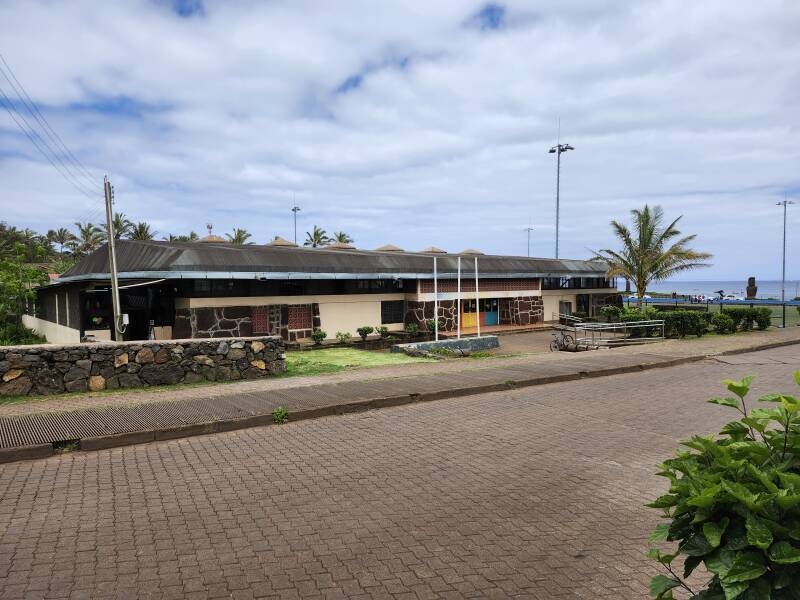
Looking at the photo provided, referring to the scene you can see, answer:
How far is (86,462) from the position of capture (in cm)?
720

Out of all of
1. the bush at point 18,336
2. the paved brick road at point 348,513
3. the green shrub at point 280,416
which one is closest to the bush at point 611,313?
the paved brick road at point 348,513

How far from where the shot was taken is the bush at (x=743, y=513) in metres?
2.03

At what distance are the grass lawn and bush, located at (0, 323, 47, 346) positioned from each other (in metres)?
12.3

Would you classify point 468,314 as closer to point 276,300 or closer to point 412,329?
point 412,329

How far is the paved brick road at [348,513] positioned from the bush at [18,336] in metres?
19.4

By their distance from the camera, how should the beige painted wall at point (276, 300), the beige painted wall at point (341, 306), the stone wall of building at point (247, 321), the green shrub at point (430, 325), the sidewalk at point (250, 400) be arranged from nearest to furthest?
the sidewalk at point (250, 400), the stone wall of building at point (247, 321), the beige painted wall at point (276, 300), the beige painted wall at point (341, 306), the green shrub at point (430, 325)

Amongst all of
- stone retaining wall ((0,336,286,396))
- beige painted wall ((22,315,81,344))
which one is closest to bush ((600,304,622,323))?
stone retaining wall ((0,336,286,396))

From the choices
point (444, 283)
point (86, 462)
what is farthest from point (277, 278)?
point (86, 462)

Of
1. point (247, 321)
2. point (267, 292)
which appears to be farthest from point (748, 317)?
point (247, 321)

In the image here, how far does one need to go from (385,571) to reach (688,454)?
2756 mm

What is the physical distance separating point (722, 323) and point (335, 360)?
66.3ft

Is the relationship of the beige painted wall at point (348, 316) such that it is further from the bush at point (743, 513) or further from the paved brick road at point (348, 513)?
the bush at point (743, 513)

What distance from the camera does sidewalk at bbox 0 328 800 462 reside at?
26.5 feet

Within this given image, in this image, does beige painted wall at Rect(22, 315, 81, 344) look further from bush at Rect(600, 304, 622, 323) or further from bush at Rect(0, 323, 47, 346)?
bush at Rect(600, 304, 622, 323)
